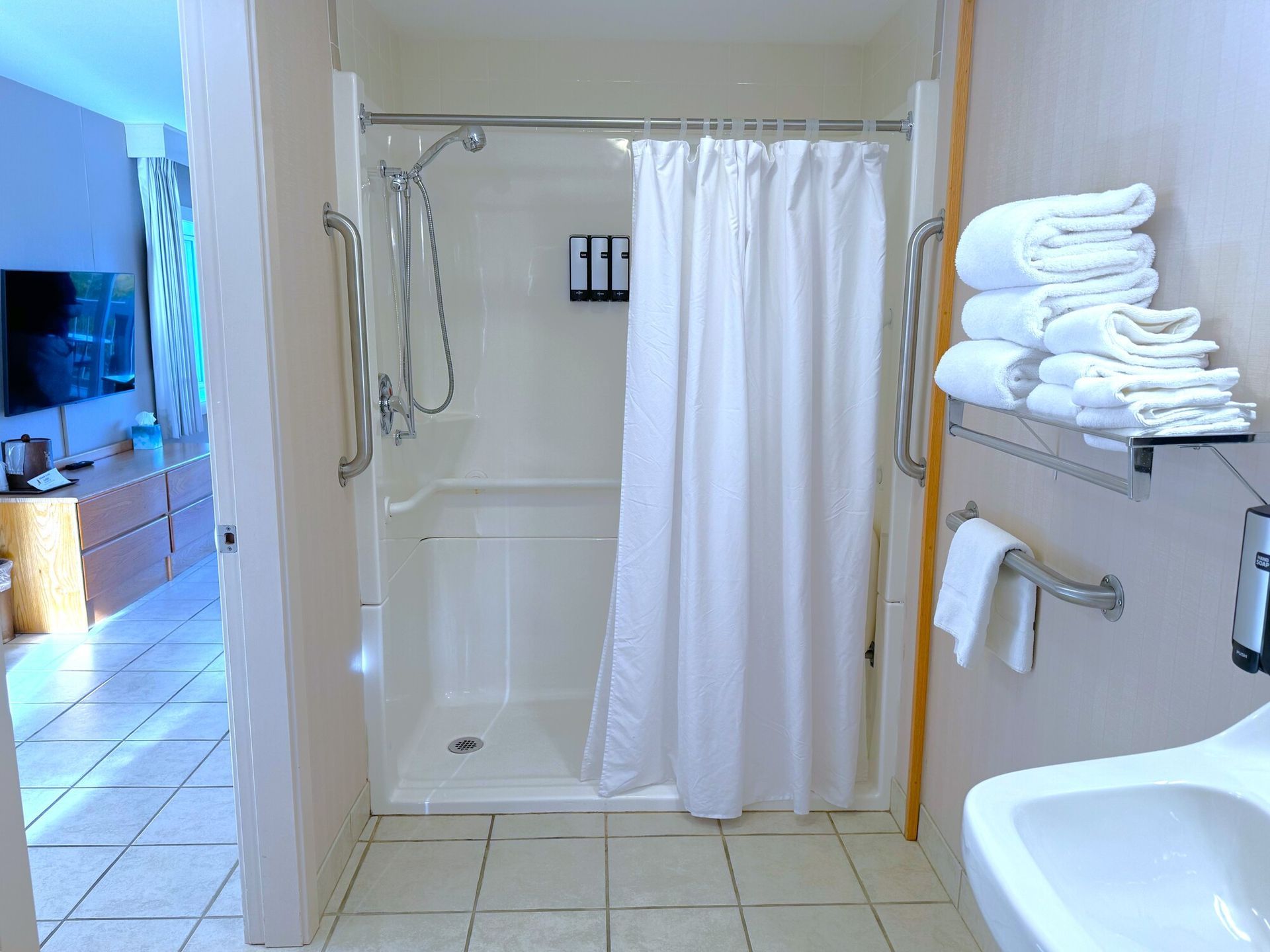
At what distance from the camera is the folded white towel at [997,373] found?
138cm

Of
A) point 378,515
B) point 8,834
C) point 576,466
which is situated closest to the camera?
point 8,834

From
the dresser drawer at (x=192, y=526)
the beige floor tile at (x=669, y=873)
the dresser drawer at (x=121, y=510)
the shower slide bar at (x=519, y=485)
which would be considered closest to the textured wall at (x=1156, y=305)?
the beige floor tile at (x=669, y=873)

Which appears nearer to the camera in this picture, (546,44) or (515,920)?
(515,920)

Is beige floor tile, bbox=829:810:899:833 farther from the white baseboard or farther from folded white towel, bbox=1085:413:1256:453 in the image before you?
folded white towel, bbox=1085:413:1256:453

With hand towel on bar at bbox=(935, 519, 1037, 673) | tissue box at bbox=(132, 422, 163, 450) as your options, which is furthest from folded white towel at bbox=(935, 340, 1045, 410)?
tissue box at bbox=(132, 422, 163, 450)

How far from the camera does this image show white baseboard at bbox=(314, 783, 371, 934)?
2.04 metres

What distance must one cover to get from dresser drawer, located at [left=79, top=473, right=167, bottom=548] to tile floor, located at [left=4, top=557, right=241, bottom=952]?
15.0 inches

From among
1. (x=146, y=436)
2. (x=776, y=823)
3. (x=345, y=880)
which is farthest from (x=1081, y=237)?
(x=146, y=436)

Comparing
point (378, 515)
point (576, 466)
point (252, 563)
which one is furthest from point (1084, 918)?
point (576, 466)

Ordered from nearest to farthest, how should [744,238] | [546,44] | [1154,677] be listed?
[1154,677]
[744,238]
[546,44]

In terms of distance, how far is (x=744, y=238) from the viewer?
7.15 ft

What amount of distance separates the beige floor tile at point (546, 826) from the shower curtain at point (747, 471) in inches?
3.9

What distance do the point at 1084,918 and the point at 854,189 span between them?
5.54ft

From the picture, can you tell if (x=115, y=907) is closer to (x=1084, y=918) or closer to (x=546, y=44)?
(x=1084, y=918)
